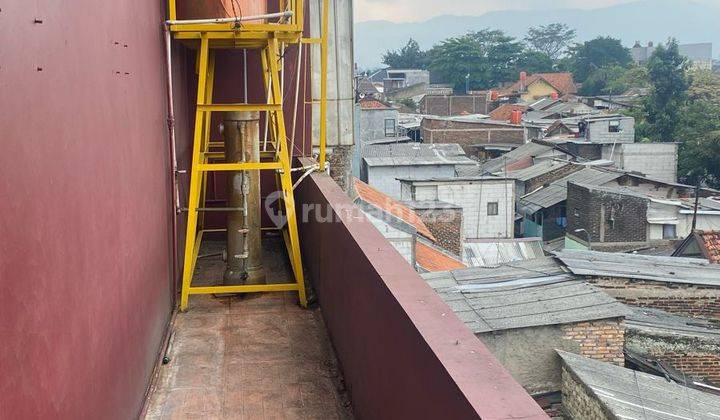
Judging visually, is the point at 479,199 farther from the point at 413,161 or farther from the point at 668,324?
the point at 668,324

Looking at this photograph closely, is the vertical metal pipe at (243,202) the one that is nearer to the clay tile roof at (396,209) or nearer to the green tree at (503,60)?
the clay tile roof at (396,209)

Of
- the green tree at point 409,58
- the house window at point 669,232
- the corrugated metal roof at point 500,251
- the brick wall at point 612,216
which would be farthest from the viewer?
the green tree at point 409,58

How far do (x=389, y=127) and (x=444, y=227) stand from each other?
21.5m

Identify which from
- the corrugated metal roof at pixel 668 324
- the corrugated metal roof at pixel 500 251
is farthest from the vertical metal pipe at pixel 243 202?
the corrugated metal roof at pixel 500 251

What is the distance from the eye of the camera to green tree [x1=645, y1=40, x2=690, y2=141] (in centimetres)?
3884

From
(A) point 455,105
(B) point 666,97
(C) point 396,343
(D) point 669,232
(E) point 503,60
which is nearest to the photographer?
(C) point 396,343

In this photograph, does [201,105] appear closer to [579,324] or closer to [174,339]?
[174,339]

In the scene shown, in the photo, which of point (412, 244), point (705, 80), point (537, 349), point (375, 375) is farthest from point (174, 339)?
point (705, 80)

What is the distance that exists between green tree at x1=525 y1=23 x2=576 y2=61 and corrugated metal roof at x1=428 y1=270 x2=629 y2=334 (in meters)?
115

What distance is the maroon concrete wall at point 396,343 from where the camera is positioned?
2.32 meters

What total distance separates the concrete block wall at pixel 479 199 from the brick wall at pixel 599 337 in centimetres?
1537

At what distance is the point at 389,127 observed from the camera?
134ft

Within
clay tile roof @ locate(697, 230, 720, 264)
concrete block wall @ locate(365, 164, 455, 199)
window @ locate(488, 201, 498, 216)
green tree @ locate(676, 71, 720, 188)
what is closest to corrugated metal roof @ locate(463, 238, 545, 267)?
clay tile roof @ locate(697, 230, 720, 264)

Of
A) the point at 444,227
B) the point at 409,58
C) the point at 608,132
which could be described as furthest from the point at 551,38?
the point at 444,227
